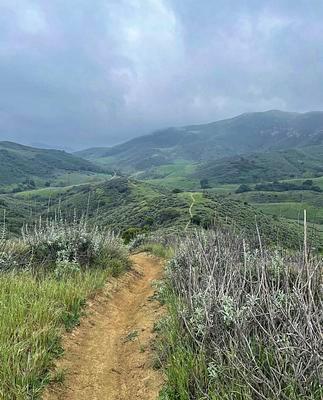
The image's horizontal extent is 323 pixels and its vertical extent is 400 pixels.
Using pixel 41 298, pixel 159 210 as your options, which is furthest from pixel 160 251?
pixel 159 210

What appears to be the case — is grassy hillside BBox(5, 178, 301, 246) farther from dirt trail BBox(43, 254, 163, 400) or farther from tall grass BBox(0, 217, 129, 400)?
dirt trail BBox(43, 254, 163, 400)

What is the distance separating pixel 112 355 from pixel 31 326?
153 centimetres

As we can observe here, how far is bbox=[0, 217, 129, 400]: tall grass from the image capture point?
186 inches

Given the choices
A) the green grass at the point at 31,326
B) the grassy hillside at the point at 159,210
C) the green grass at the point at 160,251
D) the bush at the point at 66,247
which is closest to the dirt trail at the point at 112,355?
the green grass at the point at 31,326

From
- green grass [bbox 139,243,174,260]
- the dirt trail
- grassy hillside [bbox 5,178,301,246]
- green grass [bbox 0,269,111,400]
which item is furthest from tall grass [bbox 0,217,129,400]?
grassy hillside [bbox 5,178,301,246]

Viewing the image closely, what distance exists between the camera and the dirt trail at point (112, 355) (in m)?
5.32

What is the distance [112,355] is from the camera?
6.62m

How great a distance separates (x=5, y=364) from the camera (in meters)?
4.52

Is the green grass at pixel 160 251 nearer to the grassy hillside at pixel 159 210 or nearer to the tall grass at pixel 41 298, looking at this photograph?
the tall grass at pixel 41 298

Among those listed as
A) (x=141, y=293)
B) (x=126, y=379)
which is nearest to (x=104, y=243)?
(x=141, y=293)

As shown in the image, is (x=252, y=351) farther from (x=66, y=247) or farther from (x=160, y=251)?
(x=160, y=251)

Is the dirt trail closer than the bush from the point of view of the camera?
Yes

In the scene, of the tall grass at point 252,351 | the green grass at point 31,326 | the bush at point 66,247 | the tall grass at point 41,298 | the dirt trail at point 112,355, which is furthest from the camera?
the bush at point 66,247

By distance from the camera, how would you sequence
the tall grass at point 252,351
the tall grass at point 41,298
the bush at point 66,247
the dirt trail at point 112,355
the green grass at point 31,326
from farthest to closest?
1. the bush at point 66,247
2. the dirt trail at point 112,355
3. the tall grass at point 41,298
4. the green grass at point 31,326
5. the tall grass at point 252,351
